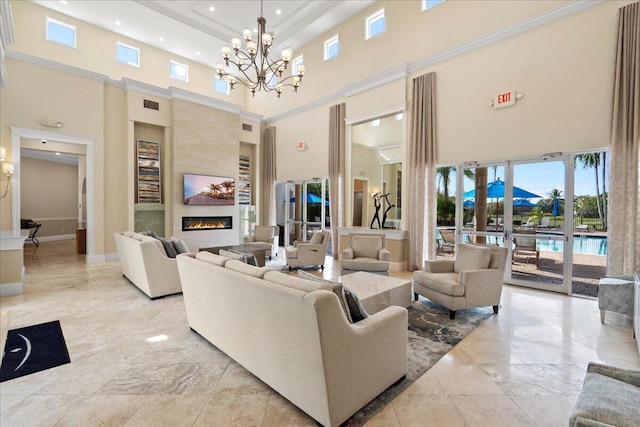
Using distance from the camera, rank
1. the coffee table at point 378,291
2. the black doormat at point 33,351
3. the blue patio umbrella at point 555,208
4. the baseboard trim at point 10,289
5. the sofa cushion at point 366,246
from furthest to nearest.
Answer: the sofa cushion at point 366,246, the blue patio umbrella at point 555,208, the baseboard trim at point 10,289, the coffee table at point 378,291, the black doormat at point 33,351

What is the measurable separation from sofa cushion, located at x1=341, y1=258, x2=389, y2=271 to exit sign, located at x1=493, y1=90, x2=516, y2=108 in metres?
3.45

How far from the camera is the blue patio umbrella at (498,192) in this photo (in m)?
5.07

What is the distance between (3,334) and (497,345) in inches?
144

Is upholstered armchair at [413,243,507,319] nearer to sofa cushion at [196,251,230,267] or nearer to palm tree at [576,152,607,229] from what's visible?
palm tree at [576,152,607,229]

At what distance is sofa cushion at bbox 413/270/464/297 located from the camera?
354 cm

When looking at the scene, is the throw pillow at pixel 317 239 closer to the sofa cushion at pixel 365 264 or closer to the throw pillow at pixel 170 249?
the sofa cushion at pixel 365 264

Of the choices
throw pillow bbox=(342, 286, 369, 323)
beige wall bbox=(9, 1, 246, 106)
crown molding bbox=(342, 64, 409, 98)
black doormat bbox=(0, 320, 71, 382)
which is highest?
beige wall bbox=(9, 1, 246, 106)

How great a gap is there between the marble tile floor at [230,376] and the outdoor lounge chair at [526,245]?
1.26 metres

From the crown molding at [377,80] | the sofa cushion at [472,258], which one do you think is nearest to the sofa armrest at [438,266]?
the sofa cushion at [472,258]

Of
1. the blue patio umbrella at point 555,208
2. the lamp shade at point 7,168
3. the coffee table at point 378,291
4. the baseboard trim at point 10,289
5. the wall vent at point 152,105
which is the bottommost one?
the baseboard trim at point 10,289

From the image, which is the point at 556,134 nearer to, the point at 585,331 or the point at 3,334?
the point at 585,331

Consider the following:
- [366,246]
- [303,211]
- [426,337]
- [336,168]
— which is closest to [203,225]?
[303,211]

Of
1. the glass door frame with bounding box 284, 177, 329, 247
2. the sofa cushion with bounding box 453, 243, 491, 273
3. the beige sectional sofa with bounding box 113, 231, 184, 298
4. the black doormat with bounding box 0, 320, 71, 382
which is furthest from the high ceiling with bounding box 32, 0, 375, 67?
the black doormat with bounding box 0, 320, 71, 382

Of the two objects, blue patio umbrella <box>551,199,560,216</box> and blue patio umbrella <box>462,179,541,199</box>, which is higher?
blue patio umbrella <box>462,179,541,199</box>
